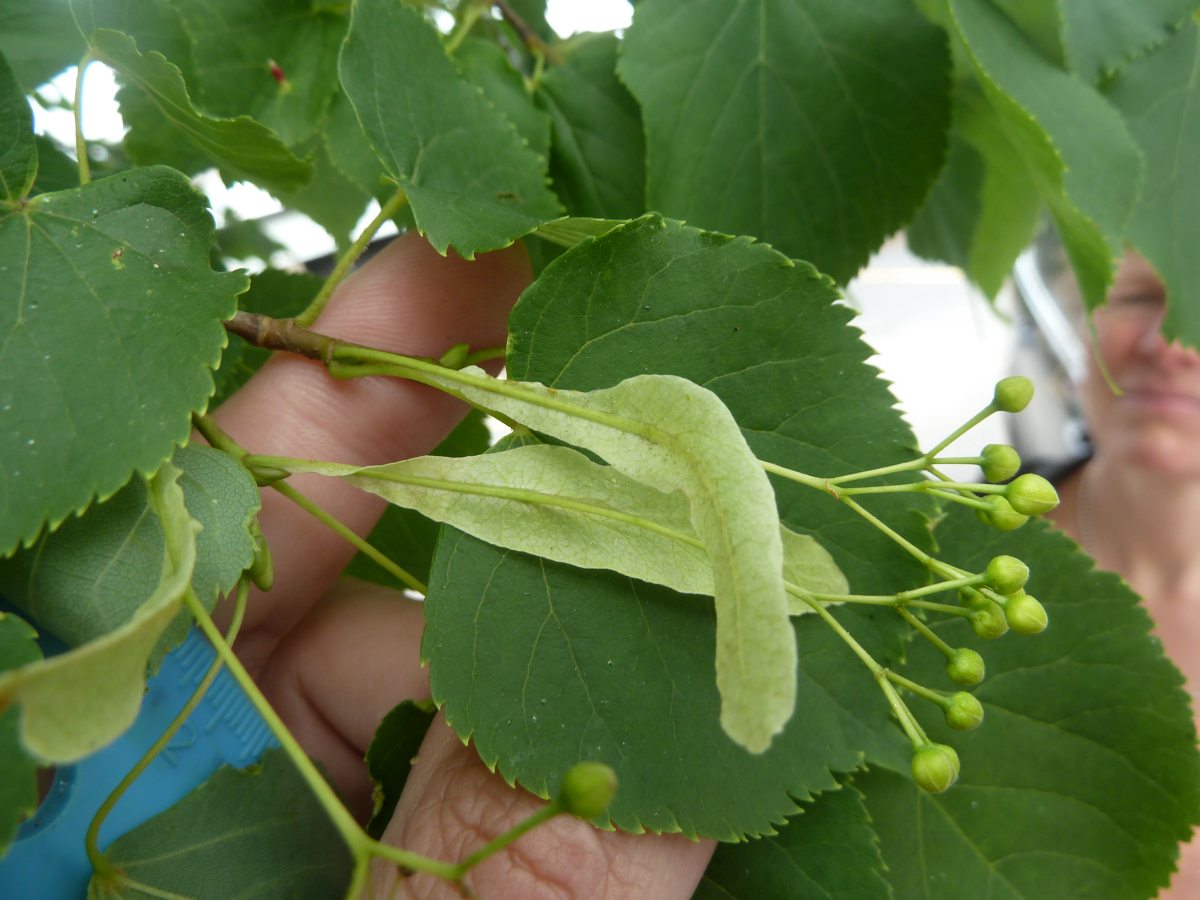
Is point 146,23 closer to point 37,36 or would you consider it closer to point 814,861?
point 37,36

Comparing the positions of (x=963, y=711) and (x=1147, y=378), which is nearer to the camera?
(x=963, y=711)

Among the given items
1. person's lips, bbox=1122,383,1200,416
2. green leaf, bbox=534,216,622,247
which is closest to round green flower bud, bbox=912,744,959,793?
green leaf, bbox=534,216,622,247

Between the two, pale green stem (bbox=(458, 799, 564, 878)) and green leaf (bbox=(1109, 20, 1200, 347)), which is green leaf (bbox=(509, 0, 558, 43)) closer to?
green leaf (bbox=(1109, 20, 1200, 347))

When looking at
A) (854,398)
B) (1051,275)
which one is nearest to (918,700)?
(854,398)

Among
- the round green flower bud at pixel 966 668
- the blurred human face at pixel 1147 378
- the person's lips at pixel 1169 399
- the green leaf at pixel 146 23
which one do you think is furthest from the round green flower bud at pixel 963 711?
the person's lips at pixel 1169 399

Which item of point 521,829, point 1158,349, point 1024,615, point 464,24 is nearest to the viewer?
point 521,829

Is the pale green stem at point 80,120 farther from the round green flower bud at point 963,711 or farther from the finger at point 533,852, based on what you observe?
the round green flower bud at point 963,711

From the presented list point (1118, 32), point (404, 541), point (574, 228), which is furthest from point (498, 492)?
point (1118, 32)
